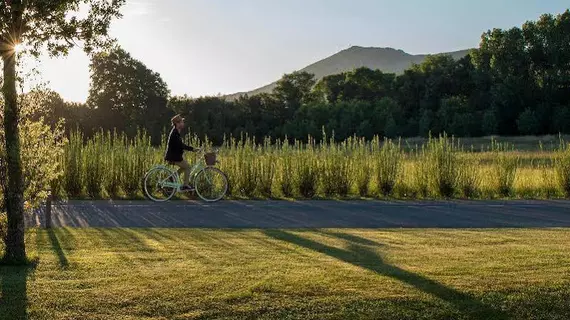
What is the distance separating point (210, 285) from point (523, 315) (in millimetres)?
3000

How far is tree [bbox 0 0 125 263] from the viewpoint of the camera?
7.37 m

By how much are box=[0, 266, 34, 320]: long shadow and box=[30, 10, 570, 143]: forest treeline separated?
4201 centimetres

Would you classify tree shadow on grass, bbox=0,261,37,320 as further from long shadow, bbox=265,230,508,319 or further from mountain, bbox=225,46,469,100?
mountain, bbox=225,46,469,100

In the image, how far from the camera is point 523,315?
19.2 feet

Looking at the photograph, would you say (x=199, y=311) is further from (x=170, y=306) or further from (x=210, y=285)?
(x=210, y=285)

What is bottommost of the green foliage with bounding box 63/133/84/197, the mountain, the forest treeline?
the green foliage with bounding box 63/133/84/197

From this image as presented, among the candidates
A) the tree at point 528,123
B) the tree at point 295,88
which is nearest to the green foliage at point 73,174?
the tree at point 528,123

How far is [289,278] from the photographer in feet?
22.0

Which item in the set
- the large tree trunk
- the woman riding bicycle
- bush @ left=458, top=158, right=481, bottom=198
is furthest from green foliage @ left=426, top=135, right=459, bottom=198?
the large tree trunk

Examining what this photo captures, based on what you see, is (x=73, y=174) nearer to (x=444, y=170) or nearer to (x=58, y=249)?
(x=58, y=249)

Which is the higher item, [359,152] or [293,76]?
[293,76]

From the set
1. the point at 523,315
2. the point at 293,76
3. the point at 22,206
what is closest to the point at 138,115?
the point at 293,76

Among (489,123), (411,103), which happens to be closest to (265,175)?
(489,123)

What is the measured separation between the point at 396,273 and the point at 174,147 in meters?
9.23
